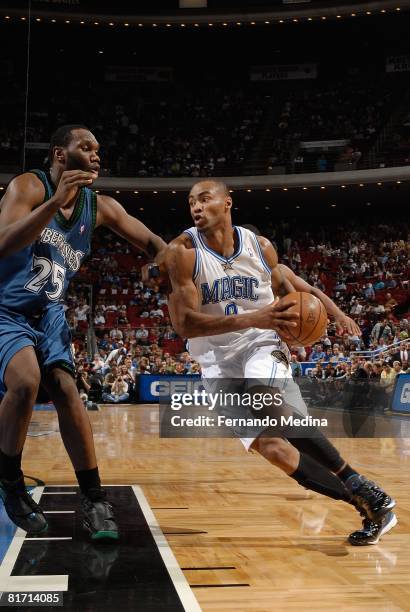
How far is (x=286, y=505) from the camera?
439 centimetres

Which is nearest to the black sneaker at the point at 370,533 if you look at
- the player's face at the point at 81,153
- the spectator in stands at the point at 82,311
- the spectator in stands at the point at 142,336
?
the player's face at the point at 81,153

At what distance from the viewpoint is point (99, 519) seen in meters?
3.26

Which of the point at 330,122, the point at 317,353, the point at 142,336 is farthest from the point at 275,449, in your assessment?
the point at 330,122

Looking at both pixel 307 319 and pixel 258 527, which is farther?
pixel 258 527

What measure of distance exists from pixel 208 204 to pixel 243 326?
2.79 ft

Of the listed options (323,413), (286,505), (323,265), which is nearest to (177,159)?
(323,265)

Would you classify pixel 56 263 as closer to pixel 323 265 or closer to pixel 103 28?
pixel 323 265

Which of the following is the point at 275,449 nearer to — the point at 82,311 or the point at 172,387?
the point at 172,387

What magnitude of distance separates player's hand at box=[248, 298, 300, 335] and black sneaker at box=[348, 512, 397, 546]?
41.8 inches

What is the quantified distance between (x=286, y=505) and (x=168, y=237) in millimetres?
20654

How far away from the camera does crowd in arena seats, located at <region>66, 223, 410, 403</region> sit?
583 inches

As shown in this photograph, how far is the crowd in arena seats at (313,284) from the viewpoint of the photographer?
1482 centimetres

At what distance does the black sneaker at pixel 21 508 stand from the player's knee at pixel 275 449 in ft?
3.43

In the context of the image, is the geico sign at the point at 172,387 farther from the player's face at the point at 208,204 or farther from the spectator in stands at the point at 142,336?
the player's face at the point at 208,204
